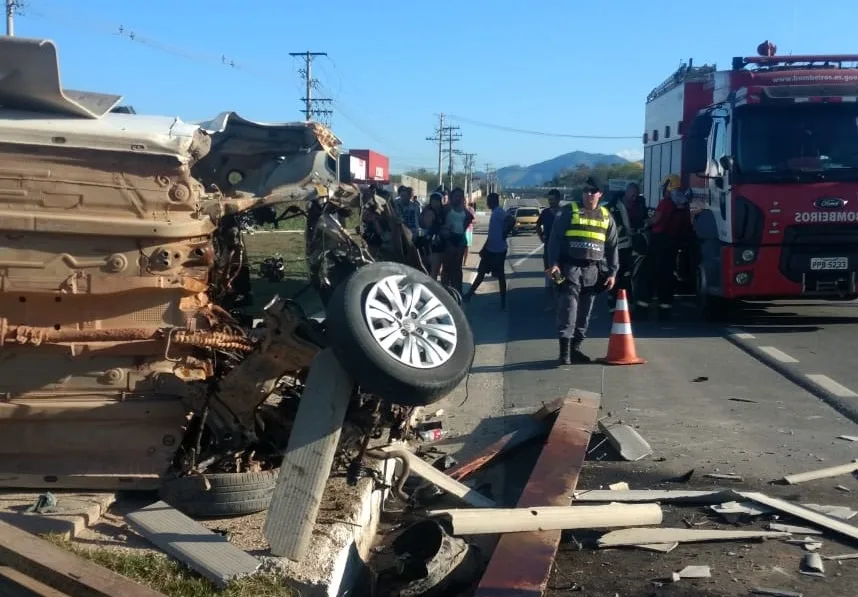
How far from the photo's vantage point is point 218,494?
15.8 ft

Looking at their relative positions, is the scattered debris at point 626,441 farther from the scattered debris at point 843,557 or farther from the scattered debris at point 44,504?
the scattered debris at point 44,504

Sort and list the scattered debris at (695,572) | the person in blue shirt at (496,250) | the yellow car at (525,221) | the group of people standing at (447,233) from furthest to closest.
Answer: the yellow car at (525,221)
the person in blue shirt at (496,250)
the group of people standing at (447,233)
the scattered debris at (695,572)

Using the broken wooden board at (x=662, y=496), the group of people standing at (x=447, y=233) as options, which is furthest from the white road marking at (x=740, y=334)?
the broken wooden board at (x=662, y=496)

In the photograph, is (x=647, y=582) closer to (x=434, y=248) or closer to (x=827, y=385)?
(x=827, y=385)

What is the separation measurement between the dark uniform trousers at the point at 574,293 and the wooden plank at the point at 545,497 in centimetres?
223

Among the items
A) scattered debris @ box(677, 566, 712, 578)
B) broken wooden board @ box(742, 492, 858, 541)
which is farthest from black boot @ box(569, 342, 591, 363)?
scattered debris @ box(677, 566, 712, 578)

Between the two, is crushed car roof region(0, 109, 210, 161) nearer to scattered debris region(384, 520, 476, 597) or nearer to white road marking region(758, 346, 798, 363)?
scattered debris region(384, 520, 476, 597)

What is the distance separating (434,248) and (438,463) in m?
8.45

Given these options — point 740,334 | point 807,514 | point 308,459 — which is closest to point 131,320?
point 308,459

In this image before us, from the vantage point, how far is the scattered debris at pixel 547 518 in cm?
471

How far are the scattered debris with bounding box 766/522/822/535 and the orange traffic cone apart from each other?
15.7ft

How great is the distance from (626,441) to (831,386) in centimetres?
294

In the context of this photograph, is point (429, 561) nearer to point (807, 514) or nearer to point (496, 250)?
point (807, 514)

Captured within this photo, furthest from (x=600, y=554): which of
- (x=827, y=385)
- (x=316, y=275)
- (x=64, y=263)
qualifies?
(x=827, y=385)
